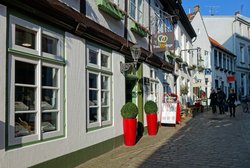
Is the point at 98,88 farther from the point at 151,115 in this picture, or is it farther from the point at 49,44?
the point at 151,115

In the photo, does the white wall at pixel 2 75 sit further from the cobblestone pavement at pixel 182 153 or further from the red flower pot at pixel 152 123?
the red flower pot at pixel 152 123

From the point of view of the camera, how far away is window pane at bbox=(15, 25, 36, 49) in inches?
204

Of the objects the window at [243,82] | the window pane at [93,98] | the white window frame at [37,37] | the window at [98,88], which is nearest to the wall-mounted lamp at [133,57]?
the window at [98,88]

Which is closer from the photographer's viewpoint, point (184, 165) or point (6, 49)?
point (6, 49)

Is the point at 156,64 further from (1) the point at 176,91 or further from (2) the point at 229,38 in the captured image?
(2) the point at 229,38

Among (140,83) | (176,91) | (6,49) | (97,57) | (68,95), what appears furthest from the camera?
(176,91)

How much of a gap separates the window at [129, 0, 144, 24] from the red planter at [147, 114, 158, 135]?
11.3 ft

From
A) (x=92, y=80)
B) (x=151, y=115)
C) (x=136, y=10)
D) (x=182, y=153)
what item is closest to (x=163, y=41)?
(x=136, y=10)

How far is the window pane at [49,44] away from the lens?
5.90m

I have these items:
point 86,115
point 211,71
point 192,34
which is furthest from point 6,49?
point 211,71

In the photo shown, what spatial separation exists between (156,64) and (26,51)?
882 centimetres

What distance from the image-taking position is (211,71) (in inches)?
1141

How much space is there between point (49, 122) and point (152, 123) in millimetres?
6033

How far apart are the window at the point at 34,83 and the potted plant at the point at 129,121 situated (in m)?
2.92
